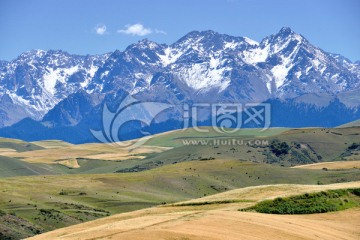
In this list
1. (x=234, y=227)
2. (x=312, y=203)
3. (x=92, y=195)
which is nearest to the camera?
(x=234, y=227)

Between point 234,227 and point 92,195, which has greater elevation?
point 234,227

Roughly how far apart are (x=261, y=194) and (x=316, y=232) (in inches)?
A: 1178

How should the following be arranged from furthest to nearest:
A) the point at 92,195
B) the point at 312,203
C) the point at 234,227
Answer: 1. the point at 92,195
2. the point at 312,203
3. the point at 234,227

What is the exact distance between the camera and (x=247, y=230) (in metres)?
62.2

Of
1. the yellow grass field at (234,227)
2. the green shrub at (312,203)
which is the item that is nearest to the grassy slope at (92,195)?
the green shrub at (312,203)

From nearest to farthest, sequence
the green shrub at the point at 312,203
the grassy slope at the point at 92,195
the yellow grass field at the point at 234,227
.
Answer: the yellow grass field at the point at 234,227, the green shrub at the point at 312,203, the grassy slope at the point at 92,195

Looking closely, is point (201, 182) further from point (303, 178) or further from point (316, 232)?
point (316, 232)

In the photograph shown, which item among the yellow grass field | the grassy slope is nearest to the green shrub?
the yellow grass field

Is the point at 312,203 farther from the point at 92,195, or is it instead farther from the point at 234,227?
the point at 92,195

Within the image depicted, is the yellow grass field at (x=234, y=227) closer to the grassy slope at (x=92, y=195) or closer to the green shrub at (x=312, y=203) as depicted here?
the green shrub at (x=312, y=203)

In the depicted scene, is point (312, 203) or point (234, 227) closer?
point (234, 227)

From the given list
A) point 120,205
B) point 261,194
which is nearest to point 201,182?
point 120,205

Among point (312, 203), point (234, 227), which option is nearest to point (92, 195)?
point (312, 203)

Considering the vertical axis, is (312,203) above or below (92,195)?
above
